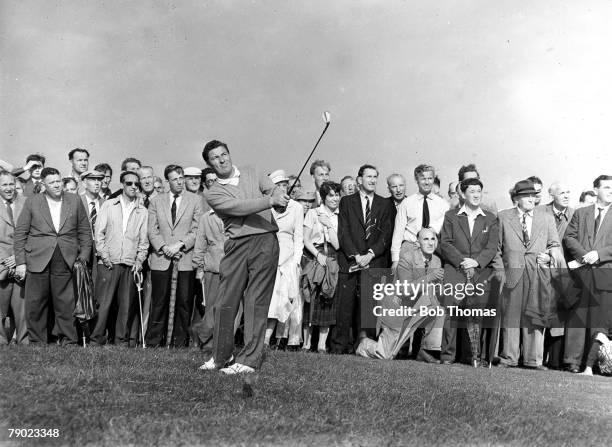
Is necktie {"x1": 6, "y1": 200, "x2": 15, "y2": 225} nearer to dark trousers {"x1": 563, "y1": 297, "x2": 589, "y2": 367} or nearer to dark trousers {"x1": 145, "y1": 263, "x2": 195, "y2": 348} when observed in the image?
dark trousers {"x1": 145, "y1": 263, "x2": 195, "y2": 348}

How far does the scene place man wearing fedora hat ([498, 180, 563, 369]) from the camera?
466 inches

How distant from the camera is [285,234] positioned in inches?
478

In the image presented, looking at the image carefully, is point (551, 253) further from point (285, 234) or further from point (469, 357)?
point (285, 234)

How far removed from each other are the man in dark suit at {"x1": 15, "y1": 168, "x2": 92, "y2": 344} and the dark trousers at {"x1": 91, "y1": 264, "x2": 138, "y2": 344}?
43cm

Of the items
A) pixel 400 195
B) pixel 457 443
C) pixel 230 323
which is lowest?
pixel 457 443

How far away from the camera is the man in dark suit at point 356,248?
1214cm

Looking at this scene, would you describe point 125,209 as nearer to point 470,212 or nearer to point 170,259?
point 170,259

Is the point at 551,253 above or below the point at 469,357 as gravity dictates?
above

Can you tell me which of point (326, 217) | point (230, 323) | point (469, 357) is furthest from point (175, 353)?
point (469, 357)

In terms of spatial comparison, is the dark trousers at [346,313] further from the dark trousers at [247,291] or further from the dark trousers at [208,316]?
the dark trousers at [247,291]

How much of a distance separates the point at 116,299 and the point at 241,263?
4.08 meters

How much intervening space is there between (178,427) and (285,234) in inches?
259

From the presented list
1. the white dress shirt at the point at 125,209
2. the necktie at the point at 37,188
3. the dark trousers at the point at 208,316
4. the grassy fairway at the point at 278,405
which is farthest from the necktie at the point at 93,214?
the grassy fairway at the point at 278,405

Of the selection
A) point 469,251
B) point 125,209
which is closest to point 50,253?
point 125,209
